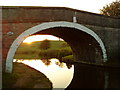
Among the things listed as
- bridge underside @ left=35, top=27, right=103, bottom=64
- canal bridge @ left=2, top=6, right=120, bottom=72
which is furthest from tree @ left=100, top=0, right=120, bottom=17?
bridge underside @ left=35, top=27, right=103, bottom=64

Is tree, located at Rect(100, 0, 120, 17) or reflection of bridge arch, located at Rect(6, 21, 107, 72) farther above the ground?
tree, located at Rect(100, 0, 120, 17)

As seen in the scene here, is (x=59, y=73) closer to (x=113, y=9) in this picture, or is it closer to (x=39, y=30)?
(x=39, y=30)

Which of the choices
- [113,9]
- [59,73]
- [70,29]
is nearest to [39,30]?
[70,29]

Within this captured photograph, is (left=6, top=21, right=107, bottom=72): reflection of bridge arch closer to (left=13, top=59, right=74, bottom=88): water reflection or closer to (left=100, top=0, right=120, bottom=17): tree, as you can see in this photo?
(left=13, top=59, right=74, bottom=88): water reflection

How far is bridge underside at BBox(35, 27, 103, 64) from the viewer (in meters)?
18.3

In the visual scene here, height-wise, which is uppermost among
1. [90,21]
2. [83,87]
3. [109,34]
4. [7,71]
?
[90,21]

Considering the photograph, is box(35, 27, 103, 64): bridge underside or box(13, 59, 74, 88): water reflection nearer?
box(13, 59, 74, 88): water reflection

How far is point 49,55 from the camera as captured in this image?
3412 centimetres

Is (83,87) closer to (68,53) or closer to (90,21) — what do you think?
(90,21)

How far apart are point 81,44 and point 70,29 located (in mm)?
4513

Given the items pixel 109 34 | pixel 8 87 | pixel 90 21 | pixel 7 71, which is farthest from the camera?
pixel 109 34

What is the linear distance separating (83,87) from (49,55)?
22507 mm

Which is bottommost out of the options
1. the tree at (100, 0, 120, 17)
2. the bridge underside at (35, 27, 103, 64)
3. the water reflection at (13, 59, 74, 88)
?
the water reflection at (13, 59, 74, 88)

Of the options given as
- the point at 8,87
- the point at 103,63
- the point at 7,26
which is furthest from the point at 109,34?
the point at 8,87
